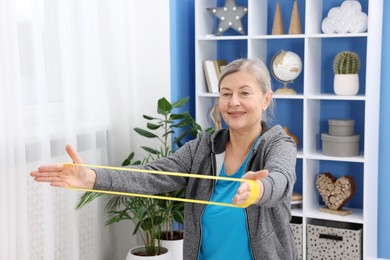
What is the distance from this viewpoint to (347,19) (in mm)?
3463

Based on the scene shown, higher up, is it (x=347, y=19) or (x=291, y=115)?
(x=347, y=19)

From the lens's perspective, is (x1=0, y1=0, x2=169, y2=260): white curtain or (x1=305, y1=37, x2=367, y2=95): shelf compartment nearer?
(x1=0, y1=0, x2=169, y2=260): white curtain

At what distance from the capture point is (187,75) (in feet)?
13.0

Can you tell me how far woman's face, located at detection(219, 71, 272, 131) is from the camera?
2.03 m

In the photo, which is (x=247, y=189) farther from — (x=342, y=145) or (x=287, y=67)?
(x=287, y=67)

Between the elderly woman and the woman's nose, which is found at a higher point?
the woman's nose

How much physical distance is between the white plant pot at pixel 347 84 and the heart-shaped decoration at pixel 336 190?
52 cm

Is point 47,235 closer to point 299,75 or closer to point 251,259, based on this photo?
point 251,259

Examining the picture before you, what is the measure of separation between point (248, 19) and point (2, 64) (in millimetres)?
1687

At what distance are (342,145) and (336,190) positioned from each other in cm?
29

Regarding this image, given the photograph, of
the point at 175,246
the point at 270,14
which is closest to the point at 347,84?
the point at 270,14

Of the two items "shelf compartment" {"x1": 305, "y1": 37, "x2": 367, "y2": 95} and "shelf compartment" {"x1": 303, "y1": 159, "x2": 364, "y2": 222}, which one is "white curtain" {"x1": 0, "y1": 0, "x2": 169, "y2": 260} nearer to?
"shelf compartment" {"x1": 305, "y1": 37, "x2": 367, "y2": 95}

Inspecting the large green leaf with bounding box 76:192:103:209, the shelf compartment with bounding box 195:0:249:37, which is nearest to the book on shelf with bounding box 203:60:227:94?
the shelf compartment with bounding box 195:0:249:37

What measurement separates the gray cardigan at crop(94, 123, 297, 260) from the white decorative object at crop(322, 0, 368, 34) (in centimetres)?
160
